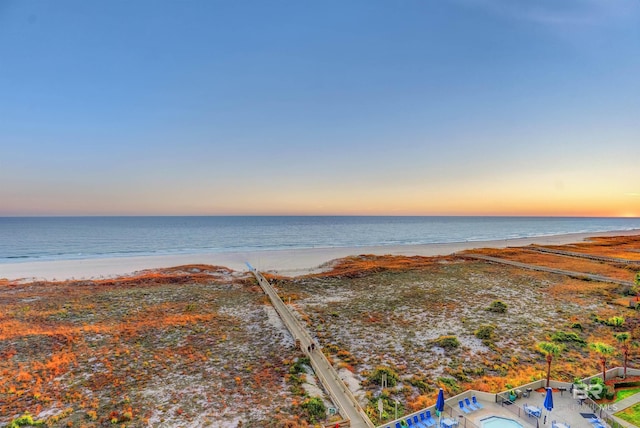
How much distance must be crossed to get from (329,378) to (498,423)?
7.60 metres

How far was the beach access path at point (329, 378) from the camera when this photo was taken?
42.9 ft

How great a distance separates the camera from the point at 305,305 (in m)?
30.0

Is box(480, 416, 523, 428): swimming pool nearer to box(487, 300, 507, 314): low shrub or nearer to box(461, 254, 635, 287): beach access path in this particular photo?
box(487, 300, 507, 314): low shrub

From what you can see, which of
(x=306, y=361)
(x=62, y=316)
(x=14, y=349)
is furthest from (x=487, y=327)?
(x=62, y=316)

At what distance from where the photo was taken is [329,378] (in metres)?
16.3

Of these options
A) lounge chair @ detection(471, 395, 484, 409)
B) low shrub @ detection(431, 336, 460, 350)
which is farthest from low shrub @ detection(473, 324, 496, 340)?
lounge chair @ detection(471, 395, 484, 409)

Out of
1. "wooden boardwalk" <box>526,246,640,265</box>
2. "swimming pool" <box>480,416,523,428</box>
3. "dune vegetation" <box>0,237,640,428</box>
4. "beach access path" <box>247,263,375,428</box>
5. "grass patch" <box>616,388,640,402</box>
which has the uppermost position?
"wooden boardwalk" <box>526,246,640,265</box>

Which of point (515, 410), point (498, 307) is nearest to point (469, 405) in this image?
point (515, 410)

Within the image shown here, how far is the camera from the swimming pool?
478 inches

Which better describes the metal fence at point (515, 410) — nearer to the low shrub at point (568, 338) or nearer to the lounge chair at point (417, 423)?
the lounge chair at point (417, 423)

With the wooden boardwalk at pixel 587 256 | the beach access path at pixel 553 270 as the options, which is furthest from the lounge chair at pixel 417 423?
the wooden boardwalk at pixel 587 256

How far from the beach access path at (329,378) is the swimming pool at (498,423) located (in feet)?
14.4

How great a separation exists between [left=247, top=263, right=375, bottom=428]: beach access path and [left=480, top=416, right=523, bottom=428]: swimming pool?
4.39 metres

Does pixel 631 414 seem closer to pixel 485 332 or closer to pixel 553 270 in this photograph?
pixel 485 332
